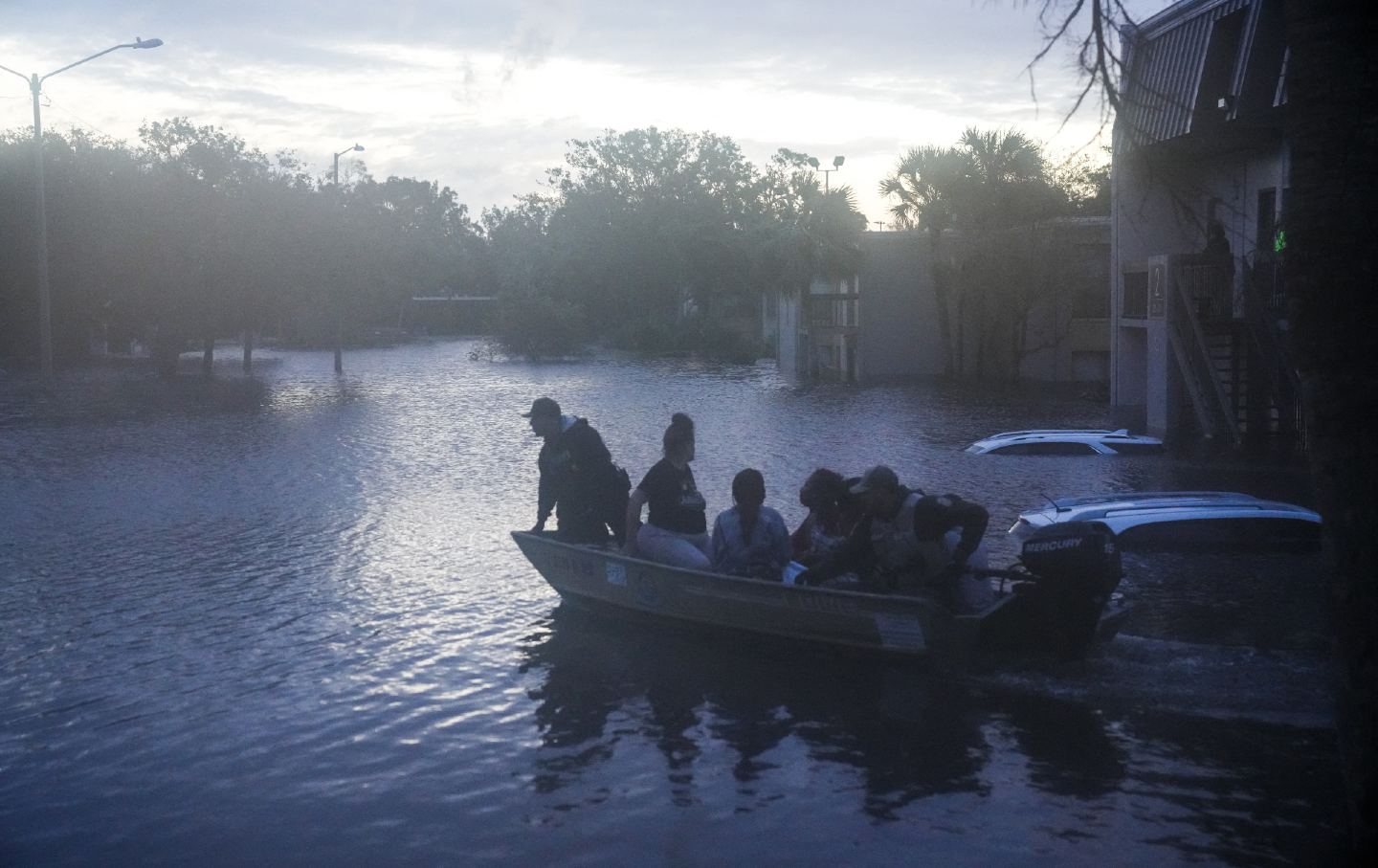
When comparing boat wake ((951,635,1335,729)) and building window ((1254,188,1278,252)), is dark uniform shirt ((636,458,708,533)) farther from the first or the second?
building window ((1254,188,1278,252))

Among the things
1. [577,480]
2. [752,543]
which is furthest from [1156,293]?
[752,543]

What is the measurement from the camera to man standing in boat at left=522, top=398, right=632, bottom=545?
1173 cm

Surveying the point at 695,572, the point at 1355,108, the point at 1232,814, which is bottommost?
the point at 1232,814

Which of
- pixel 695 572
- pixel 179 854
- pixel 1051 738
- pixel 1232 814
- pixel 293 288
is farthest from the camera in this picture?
pixel 293 288

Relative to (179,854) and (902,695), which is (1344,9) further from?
(179,854)

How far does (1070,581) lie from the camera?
9305 millimetres

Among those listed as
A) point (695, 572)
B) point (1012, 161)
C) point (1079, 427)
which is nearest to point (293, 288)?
point (1012, 161)

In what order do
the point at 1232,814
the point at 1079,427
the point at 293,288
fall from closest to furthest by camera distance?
the point at 1232,814 → the point at 1079,427 → the point at 293,288

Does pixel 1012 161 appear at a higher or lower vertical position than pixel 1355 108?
higher

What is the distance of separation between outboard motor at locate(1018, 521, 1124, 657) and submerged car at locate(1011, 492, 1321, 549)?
534 cm

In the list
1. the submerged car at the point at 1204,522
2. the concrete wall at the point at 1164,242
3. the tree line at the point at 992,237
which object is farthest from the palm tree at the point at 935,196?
the submerged car at the point at 1204,522

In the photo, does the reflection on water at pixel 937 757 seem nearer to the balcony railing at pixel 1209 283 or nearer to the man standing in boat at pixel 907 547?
the man standing in boat at pixel 907 547

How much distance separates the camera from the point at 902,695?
9375 millimetres

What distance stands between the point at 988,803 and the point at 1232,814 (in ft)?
3.98
